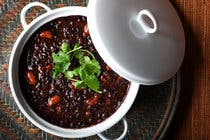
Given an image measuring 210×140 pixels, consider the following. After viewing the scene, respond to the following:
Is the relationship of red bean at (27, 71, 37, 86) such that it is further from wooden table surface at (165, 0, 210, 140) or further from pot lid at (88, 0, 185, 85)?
wooden table surface at (165, 0, 210, 140)

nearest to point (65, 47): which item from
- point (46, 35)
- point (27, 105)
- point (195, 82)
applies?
point (46, 35)

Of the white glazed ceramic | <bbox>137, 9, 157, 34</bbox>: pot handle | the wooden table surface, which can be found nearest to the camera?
<bbox>137, 9, 157, 34</bbox>: pot handle

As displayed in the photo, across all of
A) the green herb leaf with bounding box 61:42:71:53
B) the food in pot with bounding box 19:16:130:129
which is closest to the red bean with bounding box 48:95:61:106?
the food in pot with bounding box 19:16:130:129

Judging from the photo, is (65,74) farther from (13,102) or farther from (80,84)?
(13,102)

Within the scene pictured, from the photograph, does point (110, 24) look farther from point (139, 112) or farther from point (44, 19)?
point (139, 112)

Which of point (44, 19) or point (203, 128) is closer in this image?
point (44, 19)

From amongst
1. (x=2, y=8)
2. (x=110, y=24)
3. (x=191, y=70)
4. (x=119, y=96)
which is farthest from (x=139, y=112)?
(x=2, y=8)

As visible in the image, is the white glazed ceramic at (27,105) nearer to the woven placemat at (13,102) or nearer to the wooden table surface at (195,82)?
the woven placemat at (13,102)
